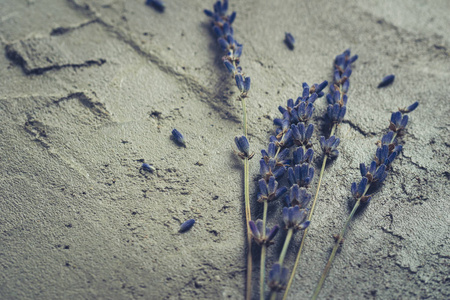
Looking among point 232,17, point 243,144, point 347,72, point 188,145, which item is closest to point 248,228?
point 243,144

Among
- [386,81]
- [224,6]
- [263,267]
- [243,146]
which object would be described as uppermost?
[386,81]

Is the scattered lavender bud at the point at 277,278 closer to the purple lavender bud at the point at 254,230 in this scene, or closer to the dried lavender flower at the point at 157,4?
the purple lavender bud at the point at 254,230

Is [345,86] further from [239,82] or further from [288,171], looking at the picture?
[288,171]

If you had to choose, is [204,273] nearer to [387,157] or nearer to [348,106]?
[387,157]

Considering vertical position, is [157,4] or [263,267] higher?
[157,4]

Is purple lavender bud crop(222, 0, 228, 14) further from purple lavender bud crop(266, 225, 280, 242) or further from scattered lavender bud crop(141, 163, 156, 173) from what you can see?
purple lavender bud crop(266, 225, 280, 242)

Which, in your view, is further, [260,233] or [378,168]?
[378,168]

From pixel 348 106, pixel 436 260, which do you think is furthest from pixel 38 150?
pixel 436 260
